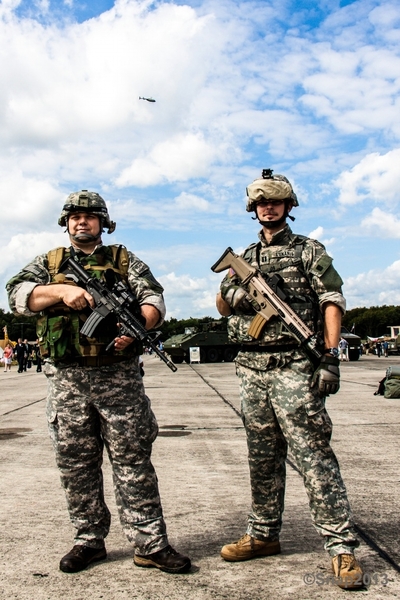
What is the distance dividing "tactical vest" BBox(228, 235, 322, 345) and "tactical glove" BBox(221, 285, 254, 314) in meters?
0.04

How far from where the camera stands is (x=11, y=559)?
3406 millimetres

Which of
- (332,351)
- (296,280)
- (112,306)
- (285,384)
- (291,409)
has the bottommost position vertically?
(291,409)

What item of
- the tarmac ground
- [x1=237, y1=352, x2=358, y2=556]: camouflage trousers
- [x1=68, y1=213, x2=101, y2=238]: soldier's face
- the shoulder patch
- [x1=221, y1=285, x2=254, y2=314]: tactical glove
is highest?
[x1=68, y1=213, x2=101, y2=238]: soldier's face

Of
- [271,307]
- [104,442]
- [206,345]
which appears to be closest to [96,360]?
[104,442]

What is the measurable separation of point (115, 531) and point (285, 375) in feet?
4.88

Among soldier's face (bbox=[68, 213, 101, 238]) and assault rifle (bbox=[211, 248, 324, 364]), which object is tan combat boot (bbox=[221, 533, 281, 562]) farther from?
soldier's face (bbox=[68, 213, 101, 238])

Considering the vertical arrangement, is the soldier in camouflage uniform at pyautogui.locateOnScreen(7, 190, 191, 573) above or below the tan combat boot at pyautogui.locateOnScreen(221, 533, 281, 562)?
above

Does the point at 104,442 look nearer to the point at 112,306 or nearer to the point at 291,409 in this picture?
the point at 112,306

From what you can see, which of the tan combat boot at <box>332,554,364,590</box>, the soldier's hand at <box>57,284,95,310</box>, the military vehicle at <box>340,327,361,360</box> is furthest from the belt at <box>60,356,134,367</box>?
the military vehicle at <box>340,327,361,360</box>

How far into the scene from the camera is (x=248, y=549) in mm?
3336

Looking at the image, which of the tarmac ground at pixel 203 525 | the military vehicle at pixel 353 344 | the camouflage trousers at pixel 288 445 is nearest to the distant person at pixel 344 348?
the military vehicle at pixel 353 344

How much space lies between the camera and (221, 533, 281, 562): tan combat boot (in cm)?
332

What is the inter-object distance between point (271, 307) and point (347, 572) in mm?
1307

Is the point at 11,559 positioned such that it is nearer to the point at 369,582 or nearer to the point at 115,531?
the point at 115,531
